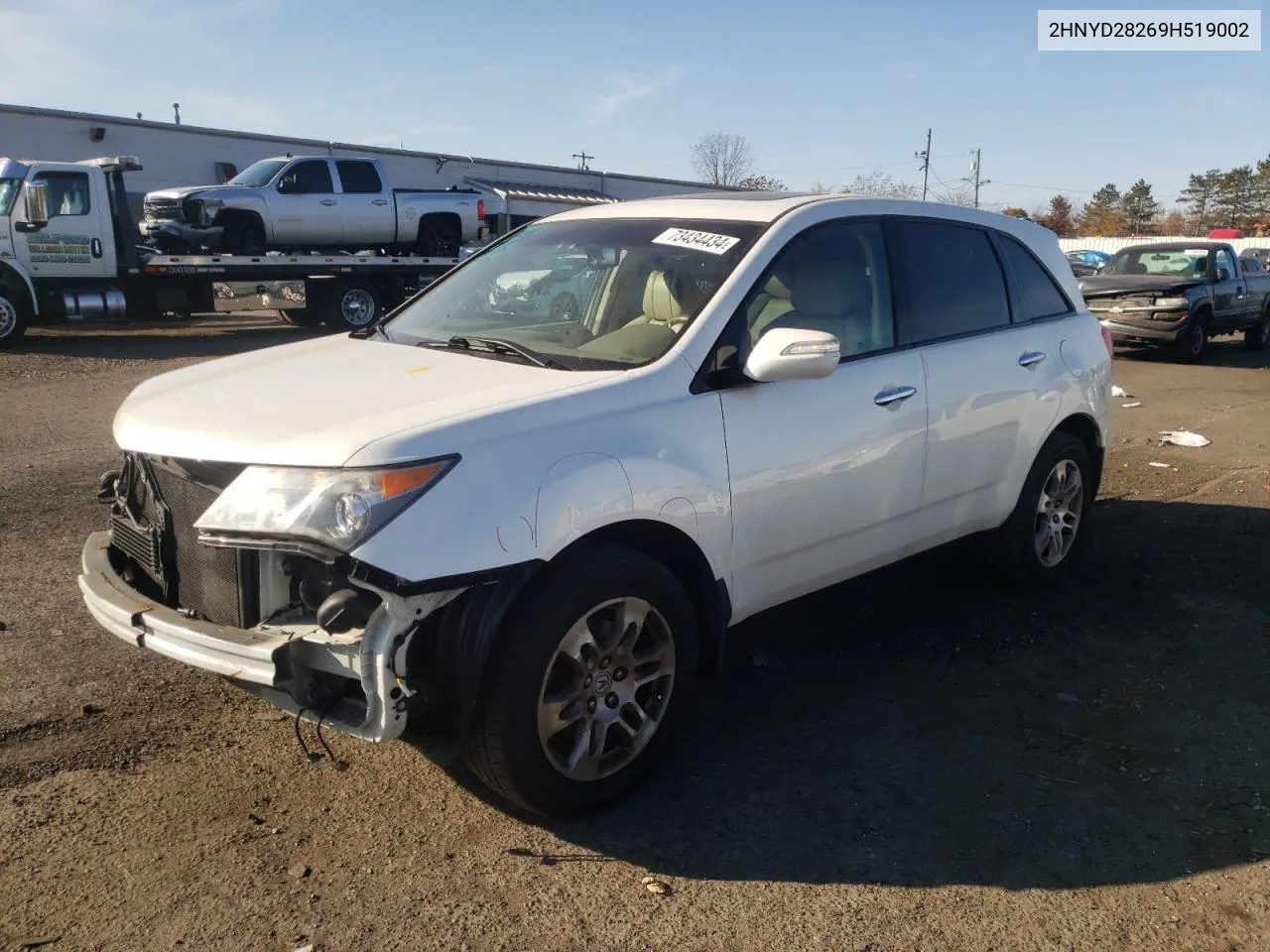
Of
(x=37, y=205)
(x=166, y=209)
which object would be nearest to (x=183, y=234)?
(x=166, y=209)

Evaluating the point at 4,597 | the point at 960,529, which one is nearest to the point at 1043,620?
the point at 960,529

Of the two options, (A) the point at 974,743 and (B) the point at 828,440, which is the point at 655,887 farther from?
(B) the point at 828,440

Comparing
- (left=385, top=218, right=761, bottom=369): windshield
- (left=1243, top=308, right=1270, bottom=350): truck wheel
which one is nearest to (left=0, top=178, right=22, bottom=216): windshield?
(left=385, top=218, right=761, bottom=369): windshield

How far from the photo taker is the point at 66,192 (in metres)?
15.7

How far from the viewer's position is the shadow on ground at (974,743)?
3.18 meters

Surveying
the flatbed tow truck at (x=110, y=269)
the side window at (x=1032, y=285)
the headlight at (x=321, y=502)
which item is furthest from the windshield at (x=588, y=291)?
the flatbed tow truck at (x=110, y=269)

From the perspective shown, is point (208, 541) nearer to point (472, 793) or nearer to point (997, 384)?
point (472, 793)

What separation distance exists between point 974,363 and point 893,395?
0.68 meters

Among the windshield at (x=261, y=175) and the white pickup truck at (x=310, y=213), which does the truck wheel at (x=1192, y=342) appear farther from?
the windshield at (x=261, y=175)

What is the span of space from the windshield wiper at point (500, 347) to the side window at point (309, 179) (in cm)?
1575

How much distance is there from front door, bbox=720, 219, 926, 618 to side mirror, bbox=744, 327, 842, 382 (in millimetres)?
130

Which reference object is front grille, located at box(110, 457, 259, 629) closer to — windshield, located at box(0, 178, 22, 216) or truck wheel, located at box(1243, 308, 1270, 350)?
windshield, located at box(0, 178, 22, 216)

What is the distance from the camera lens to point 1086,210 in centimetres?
8188

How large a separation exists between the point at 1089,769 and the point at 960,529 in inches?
51.4
